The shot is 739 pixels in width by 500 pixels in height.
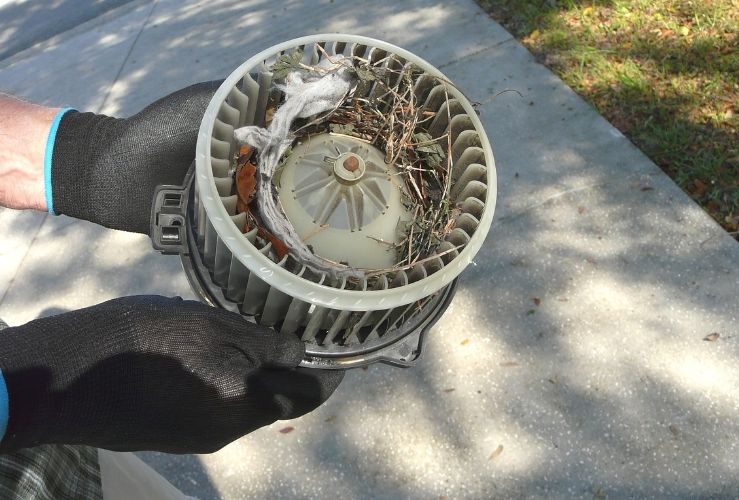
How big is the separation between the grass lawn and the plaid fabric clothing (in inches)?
102

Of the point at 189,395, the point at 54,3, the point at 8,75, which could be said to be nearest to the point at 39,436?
the point at 189,395

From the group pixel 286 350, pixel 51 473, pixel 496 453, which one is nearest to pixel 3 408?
pixel 51 473

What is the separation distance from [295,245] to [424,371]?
112 centimetres

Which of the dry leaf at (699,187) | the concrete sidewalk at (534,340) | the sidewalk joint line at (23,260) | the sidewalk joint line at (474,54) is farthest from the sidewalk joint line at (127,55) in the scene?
the dry leaf at (699,187)

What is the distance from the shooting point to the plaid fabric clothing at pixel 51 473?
3.99 ft

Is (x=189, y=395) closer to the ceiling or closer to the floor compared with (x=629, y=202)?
closer to the ceiling

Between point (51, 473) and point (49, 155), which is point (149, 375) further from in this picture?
point (49, 155)

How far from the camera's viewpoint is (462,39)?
322 centimetres

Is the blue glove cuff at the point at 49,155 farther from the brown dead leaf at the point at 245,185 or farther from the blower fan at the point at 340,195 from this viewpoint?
the brown dead leaf at the point at 245,185

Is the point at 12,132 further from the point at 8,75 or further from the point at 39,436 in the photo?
the point at 8,75

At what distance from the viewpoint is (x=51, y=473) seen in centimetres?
131

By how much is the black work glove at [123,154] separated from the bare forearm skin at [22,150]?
5cm

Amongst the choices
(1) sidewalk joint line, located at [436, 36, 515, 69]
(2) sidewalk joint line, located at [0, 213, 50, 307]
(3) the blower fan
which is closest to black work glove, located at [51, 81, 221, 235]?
(3) the blower fan

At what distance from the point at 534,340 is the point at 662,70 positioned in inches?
63.4
